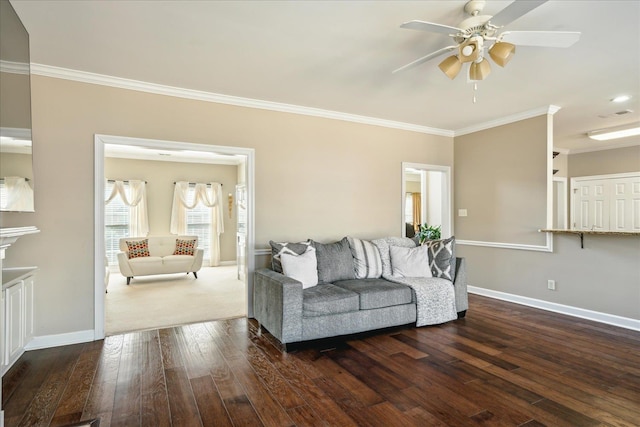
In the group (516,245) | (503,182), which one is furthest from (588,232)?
(503,182)

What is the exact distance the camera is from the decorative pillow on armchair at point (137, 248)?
6633 millimetres

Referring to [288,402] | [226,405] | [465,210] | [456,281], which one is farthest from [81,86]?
[465,210]

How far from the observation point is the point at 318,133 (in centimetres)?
459

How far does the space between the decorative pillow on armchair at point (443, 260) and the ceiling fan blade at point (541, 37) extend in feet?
8.14

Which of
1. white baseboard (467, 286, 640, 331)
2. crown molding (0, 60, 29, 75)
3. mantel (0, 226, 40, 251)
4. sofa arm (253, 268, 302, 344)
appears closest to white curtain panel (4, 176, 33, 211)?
mantel (0, 226, 40, 251)

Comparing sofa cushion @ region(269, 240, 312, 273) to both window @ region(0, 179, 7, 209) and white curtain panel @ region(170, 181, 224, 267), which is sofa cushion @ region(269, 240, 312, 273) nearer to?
window @ region(0, 179, 7, 209)

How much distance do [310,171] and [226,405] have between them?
9.79 ft

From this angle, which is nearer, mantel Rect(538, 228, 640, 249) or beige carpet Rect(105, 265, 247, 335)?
mantel Rect(538, 228, 640, 249)

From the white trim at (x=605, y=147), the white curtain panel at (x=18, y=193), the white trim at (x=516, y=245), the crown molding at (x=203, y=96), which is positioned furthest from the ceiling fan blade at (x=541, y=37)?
the white trim at (x=605, y=147)

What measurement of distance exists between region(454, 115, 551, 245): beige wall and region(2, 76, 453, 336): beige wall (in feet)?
1.71

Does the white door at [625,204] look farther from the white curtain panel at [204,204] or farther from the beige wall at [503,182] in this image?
the white curtain panel at [204,204]

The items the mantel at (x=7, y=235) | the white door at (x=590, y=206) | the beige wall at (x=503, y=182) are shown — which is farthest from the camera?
the white door at (x=590, y=206)

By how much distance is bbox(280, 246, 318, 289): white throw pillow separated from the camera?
354cm

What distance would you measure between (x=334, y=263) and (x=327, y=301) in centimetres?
73
